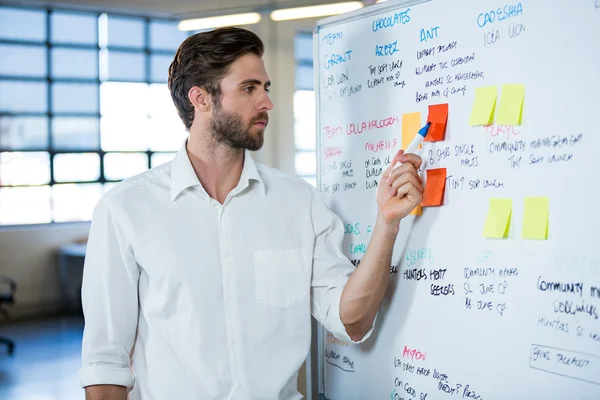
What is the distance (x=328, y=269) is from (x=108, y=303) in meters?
0.62

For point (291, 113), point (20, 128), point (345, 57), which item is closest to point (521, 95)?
point (345, 57)

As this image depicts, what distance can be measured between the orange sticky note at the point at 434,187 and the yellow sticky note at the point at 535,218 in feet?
0.85

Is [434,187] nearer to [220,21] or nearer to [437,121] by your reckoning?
[437,121]

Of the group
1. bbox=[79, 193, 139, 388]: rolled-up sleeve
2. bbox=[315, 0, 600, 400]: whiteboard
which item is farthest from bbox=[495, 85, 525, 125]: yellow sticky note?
bbox=[79, 193, 139, 388]: rolled-up sleeve

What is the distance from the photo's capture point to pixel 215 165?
2.08m

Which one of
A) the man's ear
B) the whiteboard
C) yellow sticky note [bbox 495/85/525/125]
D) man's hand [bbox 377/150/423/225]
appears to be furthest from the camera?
the man's ear

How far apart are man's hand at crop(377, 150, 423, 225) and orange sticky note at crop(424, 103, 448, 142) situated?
0.07m

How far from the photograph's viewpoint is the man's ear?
2045 millimetres

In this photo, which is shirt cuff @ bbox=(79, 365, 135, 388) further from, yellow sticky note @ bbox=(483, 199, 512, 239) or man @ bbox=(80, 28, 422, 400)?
yellow sticky note @ bbox=(483, 199, 512, 239)

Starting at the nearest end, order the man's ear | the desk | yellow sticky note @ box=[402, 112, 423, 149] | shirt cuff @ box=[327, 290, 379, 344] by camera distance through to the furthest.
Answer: yellow sticky note @ box=[402, 112, 423, 149] < shirt cuff @ box=[327, 290, 379, 344] < the man's ear < the desk

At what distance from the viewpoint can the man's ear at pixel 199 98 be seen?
2.04 metres

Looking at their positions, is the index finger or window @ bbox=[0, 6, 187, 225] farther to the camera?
window @ bbox=[0, 6, 187, 225]

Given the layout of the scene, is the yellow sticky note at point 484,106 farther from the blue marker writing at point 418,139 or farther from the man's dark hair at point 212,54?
the man's dark hair at point 212,54

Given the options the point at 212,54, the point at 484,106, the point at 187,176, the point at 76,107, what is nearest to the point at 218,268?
the point at 187,176
